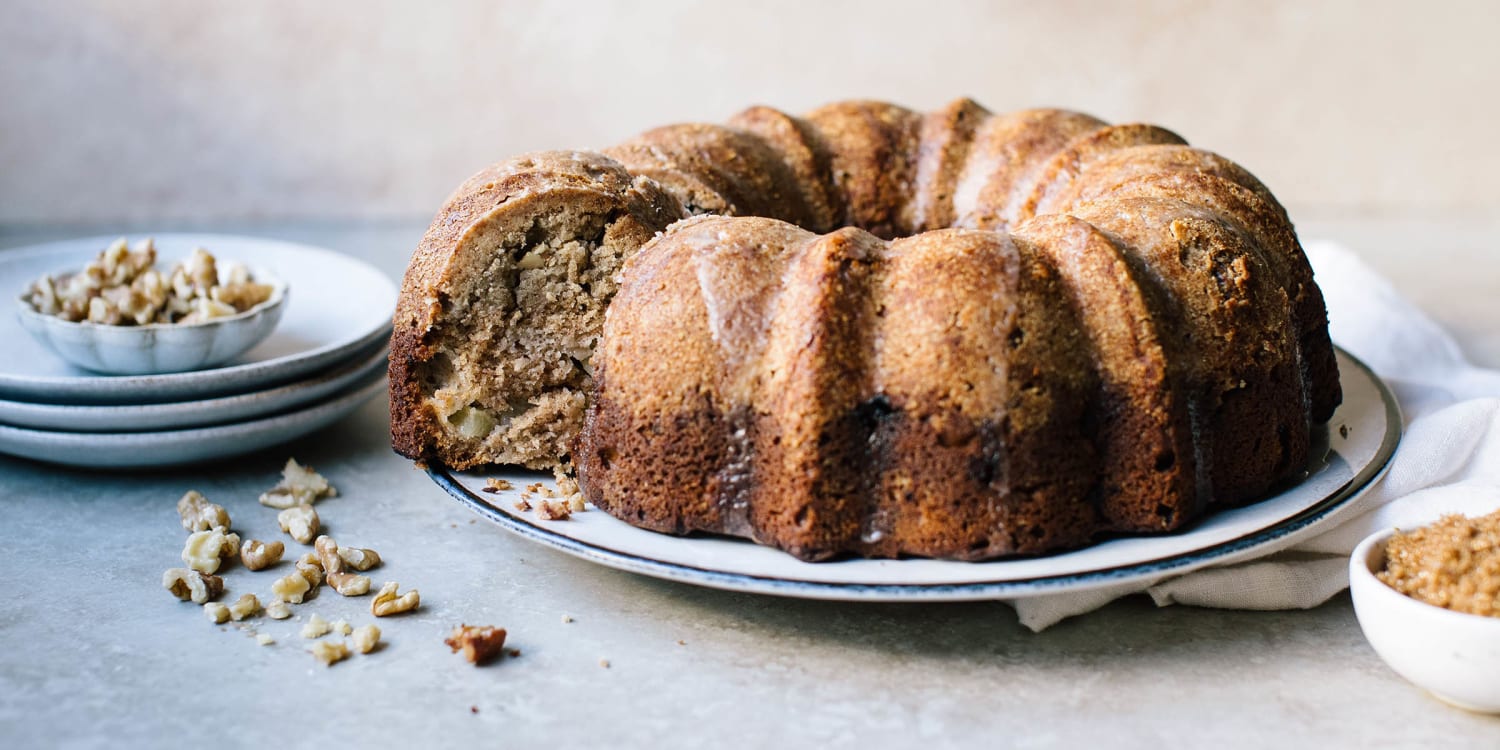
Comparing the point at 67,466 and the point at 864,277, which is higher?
the point at 864,277

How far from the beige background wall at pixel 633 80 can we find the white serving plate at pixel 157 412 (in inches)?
106

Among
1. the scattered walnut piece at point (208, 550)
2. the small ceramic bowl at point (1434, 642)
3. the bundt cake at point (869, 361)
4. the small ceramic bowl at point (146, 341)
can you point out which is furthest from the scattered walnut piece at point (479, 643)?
the small ceramic bowl at point (1434, 642)

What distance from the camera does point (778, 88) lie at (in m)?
4.99

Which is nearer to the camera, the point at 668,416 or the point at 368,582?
the point at 668,416

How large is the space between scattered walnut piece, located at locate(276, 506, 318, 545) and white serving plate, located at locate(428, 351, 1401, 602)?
0.32 meters

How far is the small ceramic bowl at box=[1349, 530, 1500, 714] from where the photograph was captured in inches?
63.6

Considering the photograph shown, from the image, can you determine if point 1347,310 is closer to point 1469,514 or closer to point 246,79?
point 1469,514

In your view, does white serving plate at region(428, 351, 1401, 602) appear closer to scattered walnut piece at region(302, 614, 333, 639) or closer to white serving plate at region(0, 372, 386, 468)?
scattered walnut piece at region(302, 614, 333, 639)

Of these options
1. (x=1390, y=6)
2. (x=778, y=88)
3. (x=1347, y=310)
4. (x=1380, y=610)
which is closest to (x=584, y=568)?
(x=1380, y=610)

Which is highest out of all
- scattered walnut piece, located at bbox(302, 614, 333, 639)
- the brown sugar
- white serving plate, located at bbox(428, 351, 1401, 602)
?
the brown sugar

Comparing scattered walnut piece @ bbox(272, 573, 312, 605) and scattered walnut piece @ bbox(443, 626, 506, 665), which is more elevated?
scattered walnut piece @ bbox(443, 626, 506, 665)

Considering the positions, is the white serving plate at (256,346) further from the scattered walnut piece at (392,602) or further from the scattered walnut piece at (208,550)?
the scattered walnut piece at (392,602)

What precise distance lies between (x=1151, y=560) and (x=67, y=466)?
205cm

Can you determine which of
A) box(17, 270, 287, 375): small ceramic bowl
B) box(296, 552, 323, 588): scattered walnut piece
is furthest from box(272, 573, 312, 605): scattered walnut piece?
box(17, 270, 287, 375): small ceramic bowl
